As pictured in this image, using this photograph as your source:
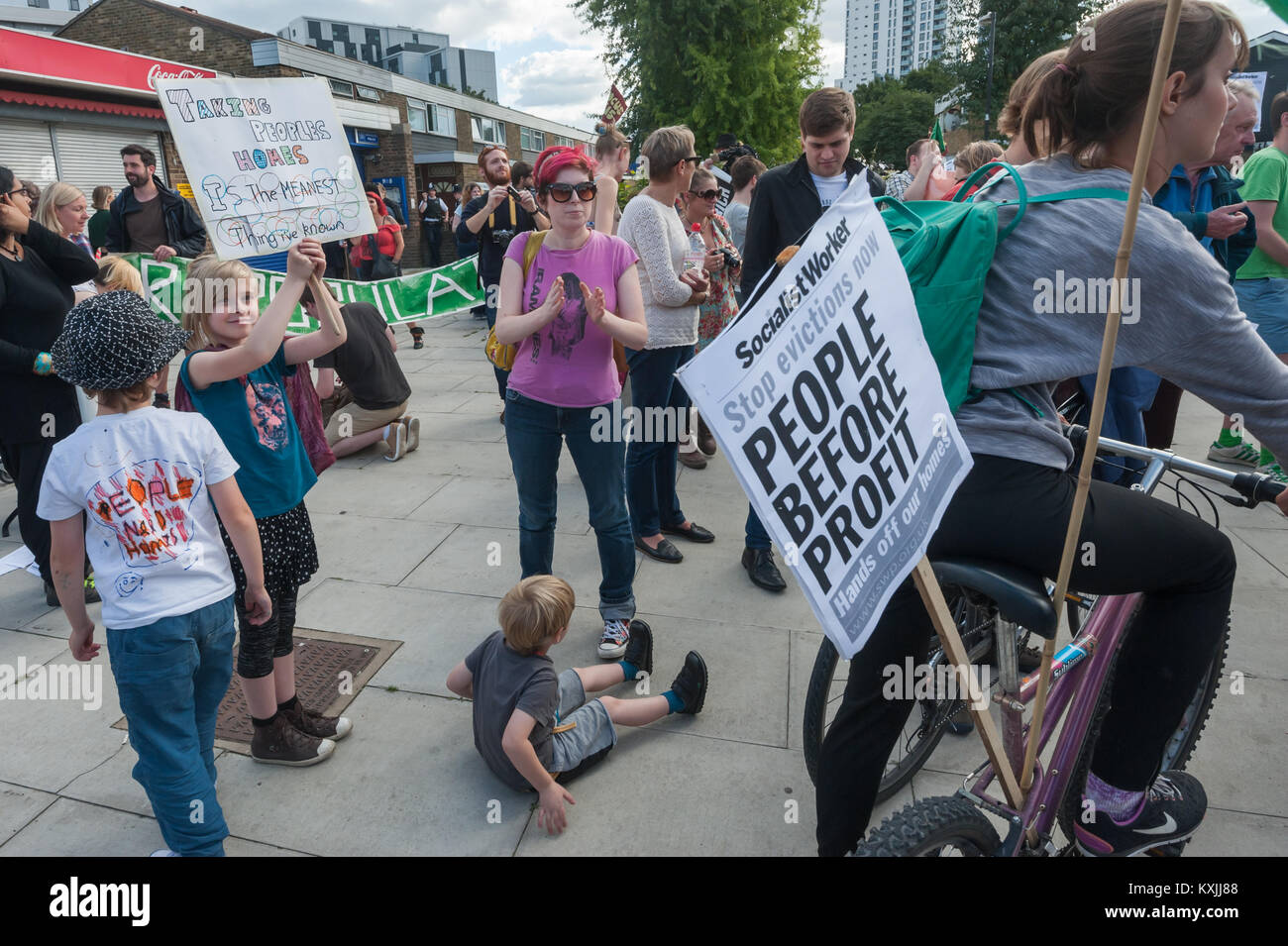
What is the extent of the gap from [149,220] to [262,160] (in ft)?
13.6

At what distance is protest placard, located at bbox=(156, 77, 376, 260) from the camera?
10.7 ft

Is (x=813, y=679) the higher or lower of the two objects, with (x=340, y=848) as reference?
higher

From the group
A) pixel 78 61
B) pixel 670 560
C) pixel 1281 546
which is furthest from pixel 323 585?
pixel 78 61

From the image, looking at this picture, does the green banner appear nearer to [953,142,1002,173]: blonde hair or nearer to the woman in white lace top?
the woman in white lace top

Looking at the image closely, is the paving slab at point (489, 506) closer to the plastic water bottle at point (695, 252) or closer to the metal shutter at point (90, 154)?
the plastic water bottle at point (695, 252)

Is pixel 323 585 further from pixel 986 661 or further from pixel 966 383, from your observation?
pixel 966 383

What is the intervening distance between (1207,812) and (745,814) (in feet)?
4.76

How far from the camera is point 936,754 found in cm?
294

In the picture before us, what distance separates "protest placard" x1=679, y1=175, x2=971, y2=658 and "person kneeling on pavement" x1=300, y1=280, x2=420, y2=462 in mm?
5294

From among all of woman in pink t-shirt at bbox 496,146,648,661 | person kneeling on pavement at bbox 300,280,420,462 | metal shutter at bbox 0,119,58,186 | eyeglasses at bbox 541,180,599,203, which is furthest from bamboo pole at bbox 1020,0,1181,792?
metal shutter at bbox 0,119,58,186

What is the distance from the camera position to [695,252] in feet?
16.9

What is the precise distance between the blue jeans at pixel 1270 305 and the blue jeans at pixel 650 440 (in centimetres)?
363

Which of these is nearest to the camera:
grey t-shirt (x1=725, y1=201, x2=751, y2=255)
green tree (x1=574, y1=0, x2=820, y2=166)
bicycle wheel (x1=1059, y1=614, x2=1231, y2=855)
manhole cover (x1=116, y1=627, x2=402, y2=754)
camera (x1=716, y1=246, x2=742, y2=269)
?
bicycle wheel (x1=1059, y1=614, x2=1231, y2=855)

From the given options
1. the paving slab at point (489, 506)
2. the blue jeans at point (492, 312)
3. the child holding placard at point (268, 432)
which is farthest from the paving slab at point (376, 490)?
the child holding placard at point (268, 432)
